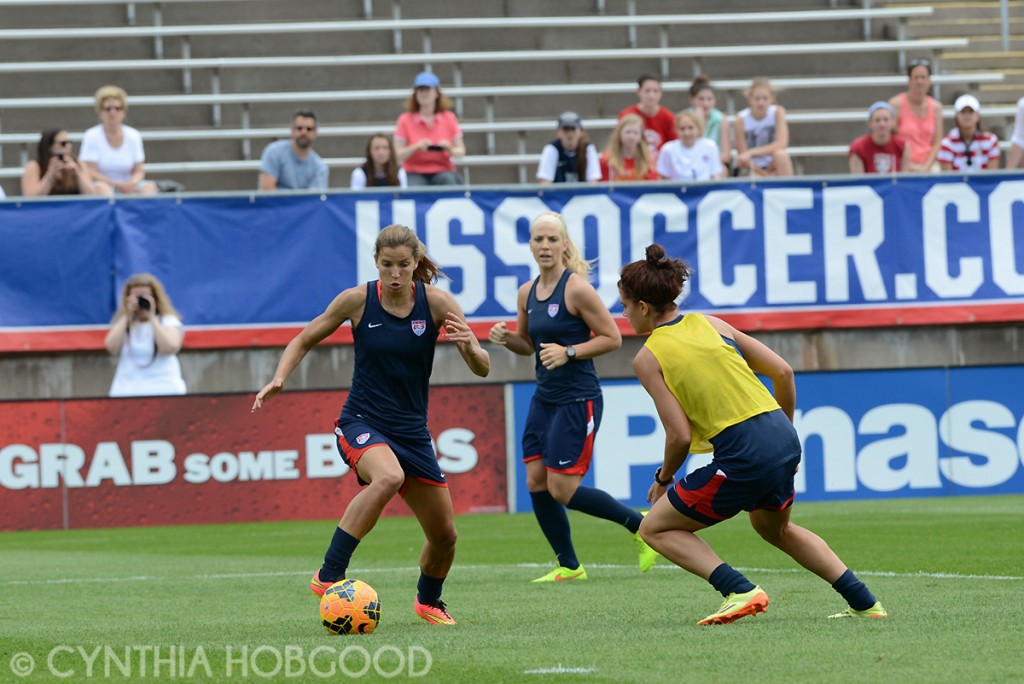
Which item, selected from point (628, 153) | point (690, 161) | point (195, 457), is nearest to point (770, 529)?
point (195, 457)

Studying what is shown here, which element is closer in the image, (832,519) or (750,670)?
(750,670)

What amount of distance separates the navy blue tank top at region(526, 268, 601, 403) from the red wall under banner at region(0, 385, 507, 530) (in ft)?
19.8

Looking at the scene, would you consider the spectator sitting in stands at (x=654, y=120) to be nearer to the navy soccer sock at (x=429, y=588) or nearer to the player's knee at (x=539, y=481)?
A: the player's knee at (x=539, y=481)

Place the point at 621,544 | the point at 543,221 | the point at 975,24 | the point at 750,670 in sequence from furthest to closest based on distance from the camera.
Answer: the point at 975,24 < the point at 621,544 < the point at 543,221 < the point at 750,670

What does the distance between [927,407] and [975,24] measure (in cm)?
1013

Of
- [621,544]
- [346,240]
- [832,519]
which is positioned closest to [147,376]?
[346,240]

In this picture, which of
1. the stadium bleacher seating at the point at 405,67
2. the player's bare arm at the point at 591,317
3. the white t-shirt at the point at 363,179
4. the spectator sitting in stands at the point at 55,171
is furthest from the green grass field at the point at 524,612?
the stadium bleacher seating at the point at 405,67

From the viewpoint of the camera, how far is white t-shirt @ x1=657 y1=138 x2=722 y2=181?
18.3 metres

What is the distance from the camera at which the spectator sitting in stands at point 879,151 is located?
18.9 metres

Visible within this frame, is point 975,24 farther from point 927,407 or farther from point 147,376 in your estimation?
point 147,376

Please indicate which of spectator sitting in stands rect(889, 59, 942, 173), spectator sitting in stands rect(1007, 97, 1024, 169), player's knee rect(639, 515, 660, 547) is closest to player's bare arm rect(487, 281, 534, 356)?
player's knee rect(639, 515, 660, 547)

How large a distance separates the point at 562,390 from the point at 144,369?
7.11m

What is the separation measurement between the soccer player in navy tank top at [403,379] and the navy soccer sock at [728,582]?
1.43m

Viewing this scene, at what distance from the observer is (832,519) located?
14578 mm
